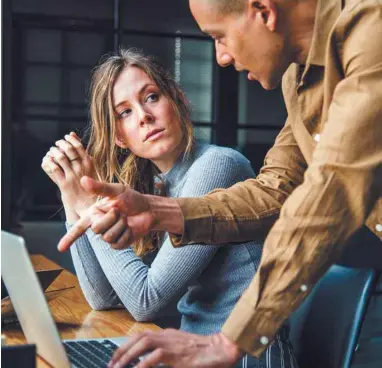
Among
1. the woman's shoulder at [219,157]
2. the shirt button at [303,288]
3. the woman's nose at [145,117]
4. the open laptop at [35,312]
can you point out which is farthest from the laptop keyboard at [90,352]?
the woman's nose at [145,117]

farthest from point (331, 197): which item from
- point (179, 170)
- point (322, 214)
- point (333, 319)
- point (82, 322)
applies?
point (179, 170)

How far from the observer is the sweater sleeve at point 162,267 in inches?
69.7

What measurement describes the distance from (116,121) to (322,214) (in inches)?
44.8

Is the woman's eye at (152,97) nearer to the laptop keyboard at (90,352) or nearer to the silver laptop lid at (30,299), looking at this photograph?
the laptop keyboard at (90,352)

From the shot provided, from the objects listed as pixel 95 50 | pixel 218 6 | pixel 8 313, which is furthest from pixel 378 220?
pixel 95 50

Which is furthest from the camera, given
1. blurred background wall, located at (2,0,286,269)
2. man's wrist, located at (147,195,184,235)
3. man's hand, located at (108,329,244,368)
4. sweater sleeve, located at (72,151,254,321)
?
blurred background wall, located at (2,0,286,269)

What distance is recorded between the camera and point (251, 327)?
3.43 feet

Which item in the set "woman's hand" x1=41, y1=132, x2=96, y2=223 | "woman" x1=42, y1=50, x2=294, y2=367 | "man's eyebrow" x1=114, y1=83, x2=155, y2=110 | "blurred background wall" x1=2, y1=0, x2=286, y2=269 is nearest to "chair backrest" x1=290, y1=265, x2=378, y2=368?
"woman" x1=42, y1=50, x2=294, y2=367

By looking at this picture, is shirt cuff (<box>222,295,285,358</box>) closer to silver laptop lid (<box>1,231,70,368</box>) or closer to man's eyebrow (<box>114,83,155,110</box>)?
→ silver laptop lid (<box>1,231,70,368</box>)

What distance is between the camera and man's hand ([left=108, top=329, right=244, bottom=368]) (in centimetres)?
99

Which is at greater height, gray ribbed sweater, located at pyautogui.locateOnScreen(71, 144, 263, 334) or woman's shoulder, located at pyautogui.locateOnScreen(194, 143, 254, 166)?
woman's shoulder, located at pyautogui.locateOnScreen(194, 143, 254, 166)

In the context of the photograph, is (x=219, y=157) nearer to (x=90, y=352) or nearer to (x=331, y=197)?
(x=90, y=352)

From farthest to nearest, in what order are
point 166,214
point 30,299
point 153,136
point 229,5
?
point 153,136, point 166,214, point 229,5, point 30,299

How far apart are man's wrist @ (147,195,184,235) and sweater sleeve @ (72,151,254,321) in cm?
37
